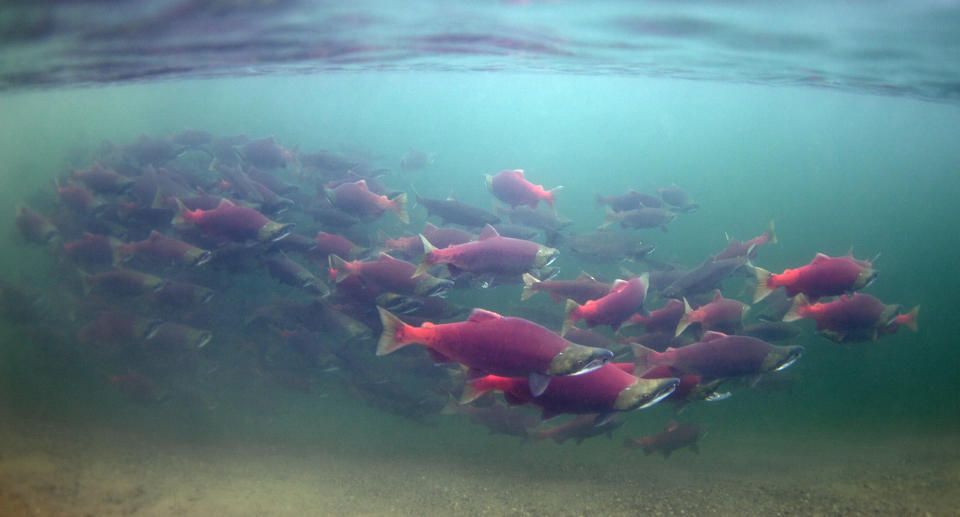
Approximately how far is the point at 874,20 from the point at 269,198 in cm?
1154

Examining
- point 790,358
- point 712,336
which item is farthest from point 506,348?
point 790,358

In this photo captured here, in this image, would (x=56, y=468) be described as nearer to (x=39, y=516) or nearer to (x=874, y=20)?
(x=39, y=516)

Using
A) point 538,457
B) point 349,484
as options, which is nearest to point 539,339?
point 349,484

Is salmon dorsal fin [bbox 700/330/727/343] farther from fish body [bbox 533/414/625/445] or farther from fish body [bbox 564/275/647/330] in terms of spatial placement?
fish body [bbox 533/414/625/445]

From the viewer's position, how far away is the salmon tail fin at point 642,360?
15.7ft

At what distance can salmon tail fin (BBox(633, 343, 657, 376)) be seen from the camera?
15.7 feet

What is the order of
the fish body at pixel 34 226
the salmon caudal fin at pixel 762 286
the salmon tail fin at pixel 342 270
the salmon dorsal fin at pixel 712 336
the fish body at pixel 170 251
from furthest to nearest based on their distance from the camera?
the fish body at pixel 34 226 < the fish body at pixel 170 251 < the salmon tail fin at pixel 342 270 < the salmon caudal fin at pixel 762 286 < the salmon dorsal fin at pixel 712 336

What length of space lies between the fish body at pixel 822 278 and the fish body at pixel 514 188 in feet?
14.8

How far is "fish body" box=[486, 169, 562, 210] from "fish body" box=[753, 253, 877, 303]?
4.52m

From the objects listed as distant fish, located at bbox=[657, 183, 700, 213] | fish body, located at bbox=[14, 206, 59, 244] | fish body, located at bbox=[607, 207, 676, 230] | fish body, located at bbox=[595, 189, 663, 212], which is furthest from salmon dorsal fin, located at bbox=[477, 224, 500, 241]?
fish body, located at bbox=[14, 206, 59, 244]

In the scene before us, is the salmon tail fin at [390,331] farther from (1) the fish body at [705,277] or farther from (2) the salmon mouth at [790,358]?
(1) the fish body at [705,277]

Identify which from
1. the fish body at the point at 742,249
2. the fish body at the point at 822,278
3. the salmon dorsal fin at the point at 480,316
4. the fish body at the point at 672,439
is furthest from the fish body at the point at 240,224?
the fish body at the point at 742,249

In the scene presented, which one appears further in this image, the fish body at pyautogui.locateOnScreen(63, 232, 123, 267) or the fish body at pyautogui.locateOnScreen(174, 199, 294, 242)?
the fish body at pyautogui.locateOnScreen(63, 232, 123, 267)

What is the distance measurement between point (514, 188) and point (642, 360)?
5003 mm
